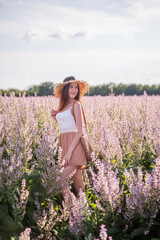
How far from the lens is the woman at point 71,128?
3.70 metres

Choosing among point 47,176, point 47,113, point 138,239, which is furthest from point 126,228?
point 47,113

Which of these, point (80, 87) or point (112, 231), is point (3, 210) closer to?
point (112, 231)

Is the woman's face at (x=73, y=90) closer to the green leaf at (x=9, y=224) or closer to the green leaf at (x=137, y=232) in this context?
the green leaf at (x=9, y=224)

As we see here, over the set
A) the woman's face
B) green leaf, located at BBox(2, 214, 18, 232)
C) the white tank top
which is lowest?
green leaf, located at BBox(2, 214, 18, 232)

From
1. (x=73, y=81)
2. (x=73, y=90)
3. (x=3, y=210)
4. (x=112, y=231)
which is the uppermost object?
(x=73, y=81)

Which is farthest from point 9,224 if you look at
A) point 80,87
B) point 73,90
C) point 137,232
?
point 80,87

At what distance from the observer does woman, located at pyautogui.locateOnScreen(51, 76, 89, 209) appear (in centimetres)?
370

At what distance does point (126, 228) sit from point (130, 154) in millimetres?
1800

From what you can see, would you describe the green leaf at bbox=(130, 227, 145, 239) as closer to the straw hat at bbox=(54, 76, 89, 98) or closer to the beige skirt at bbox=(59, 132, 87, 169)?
the beige skirt at bbox=(59, 132, 87, 169)

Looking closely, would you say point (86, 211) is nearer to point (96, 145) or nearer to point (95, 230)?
point (95, 230)

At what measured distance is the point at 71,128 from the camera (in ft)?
12.8

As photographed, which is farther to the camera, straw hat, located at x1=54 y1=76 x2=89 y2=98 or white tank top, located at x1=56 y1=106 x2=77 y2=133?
straw hat, located at x1=54 y1=76 x2=89 y2=98

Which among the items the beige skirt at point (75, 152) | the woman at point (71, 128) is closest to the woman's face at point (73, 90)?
the woman at point (71, 128)

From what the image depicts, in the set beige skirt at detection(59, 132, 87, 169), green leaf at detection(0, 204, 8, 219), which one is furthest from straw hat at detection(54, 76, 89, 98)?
green leaf at detection(0, 204, 8, 219)
